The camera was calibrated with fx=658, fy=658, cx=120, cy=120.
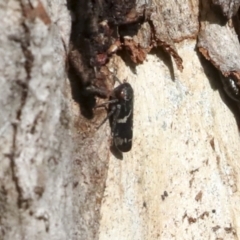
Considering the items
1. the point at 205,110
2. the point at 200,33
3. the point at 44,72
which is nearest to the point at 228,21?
the point at 200,33

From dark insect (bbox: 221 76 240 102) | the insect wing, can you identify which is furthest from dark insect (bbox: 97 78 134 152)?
dark insect (bbox: 221 76 240 102)

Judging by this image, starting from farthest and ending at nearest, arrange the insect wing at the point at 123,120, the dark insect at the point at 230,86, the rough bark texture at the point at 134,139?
1. the dark insect at the point at 230,86
2. the insect wing at the point at 123,120
3. the rough bark texture at the point at 134,139

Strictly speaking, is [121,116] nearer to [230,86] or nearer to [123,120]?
[123,120]

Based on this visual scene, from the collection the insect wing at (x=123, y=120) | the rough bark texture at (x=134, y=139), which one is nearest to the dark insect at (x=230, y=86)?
the rough bark texture at (x=134, y=139)

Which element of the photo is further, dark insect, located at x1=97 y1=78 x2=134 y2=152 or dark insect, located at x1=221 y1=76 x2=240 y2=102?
dark insect, located at x1=221 y1=76 x2=240 y2=102

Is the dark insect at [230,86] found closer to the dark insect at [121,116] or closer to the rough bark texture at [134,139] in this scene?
the rough bark texture at [134,139]

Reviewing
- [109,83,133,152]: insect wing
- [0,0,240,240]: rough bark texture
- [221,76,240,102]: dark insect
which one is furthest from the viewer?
[221,76,240,102]: dark insect

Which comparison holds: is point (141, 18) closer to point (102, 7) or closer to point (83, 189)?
point (102, 7)

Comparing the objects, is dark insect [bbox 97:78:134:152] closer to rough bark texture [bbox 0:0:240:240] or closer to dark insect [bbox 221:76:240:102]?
rough bark texture [bbox 0:0:240:240]
